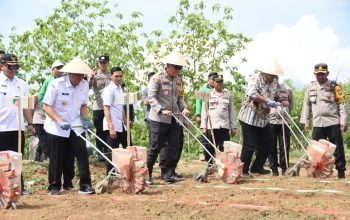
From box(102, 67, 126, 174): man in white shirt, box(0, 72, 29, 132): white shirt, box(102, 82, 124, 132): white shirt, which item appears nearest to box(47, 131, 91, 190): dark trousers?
box(0, 72, 29, 132): white shirt

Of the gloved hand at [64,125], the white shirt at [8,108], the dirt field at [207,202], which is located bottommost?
the dirt field at [207,202]

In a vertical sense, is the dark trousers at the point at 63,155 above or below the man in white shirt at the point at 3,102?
below

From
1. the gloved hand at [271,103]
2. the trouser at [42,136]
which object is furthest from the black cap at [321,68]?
the trouser at [42,136]

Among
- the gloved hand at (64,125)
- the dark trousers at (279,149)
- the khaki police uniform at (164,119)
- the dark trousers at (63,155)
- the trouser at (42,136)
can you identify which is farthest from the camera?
the trouser at (42,136)

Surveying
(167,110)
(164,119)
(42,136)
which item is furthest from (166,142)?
(42,136)

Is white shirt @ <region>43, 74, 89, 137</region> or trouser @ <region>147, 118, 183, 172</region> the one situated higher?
white shirt @ <region>43, 74, 89, 137</region>

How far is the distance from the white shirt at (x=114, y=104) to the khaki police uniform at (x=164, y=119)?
0.51 m

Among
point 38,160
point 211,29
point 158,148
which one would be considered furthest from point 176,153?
point 211,29

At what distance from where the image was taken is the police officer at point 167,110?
27.7 ft

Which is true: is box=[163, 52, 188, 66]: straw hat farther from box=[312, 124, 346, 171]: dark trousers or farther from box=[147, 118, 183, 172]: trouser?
box=[312, 124, 346, 171]: dark trousers

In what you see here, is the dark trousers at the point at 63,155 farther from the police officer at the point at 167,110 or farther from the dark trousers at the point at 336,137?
the dark trousers at the point at 336,137

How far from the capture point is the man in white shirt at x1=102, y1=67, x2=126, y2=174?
8594 millimetres

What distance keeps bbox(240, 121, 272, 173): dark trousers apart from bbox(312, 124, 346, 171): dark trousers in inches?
29.9

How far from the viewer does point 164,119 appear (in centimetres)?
855
